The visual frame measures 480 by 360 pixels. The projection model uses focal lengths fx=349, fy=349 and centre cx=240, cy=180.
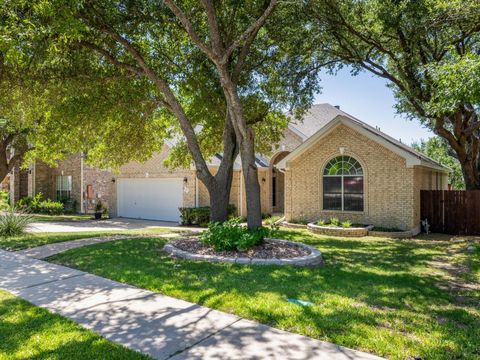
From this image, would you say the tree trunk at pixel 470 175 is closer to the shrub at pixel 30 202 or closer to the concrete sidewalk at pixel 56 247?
the concrete sidewalk at pixel 56 247

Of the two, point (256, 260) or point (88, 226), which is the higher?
point (256, 260)

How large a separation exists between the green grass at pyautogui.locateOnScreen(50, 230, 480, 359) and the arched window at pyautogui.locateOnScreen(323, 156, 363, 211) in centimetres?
593

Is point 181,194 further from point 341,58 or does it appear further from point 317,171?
point 341,58

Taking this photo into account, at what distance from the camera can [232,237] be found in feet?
27.9

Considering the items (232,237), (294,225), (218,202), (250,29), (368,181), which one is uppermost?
(250,29)

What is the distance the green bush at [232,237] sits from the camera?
834 cm

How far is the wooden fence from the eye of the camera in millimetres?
14938

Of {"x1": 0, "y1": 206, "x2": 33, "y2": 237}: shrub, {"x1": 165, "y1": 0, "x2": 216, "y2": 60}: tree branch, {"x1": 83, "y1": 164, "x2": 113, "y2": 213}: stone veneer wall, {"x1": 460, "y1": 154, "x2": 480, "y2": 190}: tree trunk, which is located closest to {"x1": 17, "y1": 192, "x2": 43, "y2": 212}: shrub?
{"x1": 83, "y1": 164, "x2": 113, "y2": 213}: stone veneer wall

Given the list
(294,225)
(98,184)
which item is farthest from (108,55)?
(98,184)

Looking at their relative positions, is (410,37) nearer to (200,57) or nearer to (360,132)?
(360,132)

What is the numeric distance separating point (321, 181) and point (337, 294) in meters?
10.9

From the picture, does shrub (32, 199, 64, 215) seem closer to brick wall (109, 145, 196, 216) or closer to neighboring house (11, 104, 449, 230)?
neighboring house (11, 104, 449, 230)

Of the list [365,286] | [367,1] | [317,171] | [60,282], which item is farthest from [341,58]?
[60,282]

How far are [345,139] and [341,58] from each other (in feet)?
11.3
